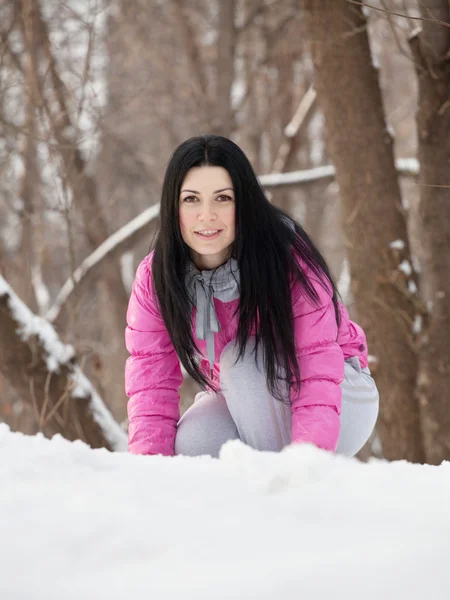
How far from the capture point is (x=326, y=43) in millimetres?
3316

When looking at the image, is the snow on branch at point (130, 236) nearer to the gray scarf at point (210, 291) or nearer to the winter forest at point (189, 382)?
the winter forest at point (189, 382)

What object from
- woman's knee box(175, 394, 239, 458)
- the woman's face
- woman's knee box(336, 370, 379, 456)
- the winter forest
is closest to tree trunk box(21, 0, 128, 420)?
the winter forest

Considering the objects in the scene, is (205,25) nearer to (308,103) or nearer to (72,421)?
(308,103)

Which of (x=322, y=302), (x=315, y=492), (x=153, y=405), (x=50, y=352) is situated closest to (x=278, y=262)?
(x=322, y=302)

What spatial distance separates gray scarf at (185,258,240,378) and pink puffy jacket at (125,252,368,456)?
0.05 m

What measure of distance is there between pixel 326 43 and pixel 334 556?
2893 mm

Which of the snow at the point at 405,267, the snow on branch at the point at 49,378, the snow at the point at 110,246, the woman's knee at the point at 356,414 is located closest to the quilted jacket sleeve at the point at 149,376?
the woman's knee at the point at 356,414

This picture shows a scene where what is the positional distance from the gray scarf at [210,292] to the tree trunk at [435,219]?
1.32 m

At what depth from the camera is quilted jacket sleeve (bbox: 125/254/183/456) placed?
2160 mm

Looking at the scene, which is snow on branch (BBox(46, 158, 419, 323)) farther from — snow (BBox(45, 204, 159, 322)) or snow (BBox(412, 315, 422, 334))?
snow (BBox(412, 315, 422, 334))

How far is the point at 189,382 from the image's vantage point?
635cm

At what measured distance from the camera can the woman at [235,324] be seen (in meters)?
2.00

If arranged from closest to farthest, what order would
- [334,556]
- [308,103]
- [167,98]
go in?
[334,556]
[308,103]
[167,98]

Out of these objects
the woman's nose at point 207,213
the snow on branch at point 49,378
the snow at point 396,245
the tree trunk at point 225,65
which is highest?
the tree trunk at point 225,65
